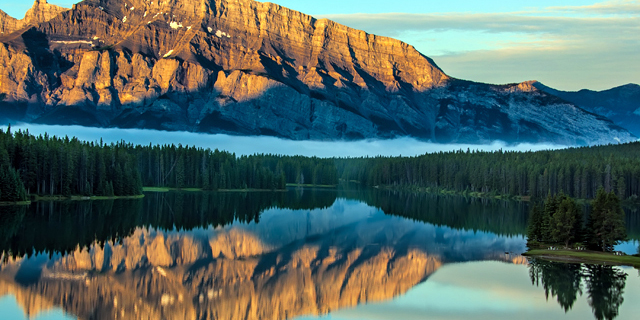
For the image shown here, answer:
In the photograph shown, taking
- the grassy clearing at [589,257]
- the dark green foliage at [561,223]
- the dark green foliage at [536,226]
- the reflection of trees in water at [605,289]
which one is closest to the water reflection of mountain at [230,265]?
the dark green foliage at [536,226]

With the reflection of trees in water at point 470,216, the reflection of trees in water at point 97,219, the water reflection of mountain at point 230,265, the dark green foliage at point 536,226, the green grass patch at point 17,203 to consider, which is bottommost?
the water reflection of mountain at point 230,265

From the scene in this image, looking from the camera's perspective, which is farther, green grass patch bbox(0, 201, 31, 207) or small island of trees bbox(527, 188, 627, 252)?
green grass patch bbox(0, 201, 31, 207)

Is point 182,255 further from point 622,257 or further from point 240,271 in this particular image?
point 622,257

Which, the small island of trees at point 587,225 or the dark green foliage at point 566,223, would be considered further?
the dark green foliage at point 566,223

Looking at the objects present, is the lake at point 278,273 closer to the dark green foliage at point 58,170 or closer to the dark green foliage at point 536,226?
the dark green foliage at point 536,226

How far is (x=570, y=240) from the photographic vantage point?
76438mm

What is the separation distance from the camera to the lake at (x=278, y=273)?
50688 mm

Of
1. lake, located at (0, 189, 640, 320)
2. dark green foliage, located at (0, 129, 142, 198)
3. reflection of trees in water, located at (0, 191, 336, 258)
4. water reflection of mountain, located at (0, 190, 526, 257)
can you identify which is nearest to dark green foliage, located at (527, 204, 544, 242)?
lake, located at (0, 189, 640, 320)

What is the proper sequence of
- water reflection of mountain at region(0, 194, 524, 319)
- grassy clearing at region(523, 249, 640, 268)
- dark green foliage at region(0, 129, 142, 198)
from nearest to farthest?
water reflection of mountain at region(0, 194, 524, 319)
grassy clearing at region(523, 249, 640, 268)
dark green foliage at region(0, 129, 142, 198)

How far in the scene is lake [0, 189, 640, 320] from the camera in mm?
50688

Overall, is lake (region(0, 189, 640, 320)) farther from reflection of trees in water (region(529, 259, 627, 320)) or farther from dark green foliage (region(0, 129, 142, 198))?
dark green foliage (region(0, 129, 142, 198))

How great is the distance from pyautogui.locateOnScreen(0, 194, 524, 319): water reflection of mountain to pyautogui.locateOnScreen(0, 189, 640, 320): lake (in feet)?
0.46

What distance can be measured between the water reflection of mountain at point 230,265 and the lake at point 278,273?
139mm

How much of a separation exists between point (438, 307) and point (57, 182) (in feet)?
344
